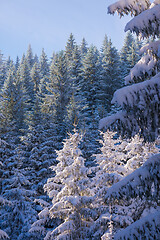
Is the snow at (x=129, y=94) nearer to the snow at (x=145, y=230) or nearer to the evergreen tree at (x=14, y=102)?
the snow at (x=145, y=230)

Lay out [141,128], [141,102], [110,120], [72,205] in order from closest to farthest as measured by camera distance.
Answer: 1. [141,102]
2. [141,128]
3. [110,120]
4. [72,205]

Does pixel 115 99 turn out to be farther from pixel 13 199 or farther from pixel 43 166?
pixel 43 166

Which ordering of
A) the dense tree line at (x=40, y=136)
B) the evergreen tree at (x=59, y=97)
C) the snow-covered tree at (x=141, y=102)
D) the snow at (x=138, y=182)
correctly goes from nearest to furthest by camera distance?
the snow at (x=138, y=182), the snow-covered tree at (x=141, y=102), the dense tree line at (x=40, y=136), the evergreen tree at (x=59, y=97)

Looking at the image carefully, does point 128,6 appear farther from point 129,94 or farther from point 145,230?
point 145,230

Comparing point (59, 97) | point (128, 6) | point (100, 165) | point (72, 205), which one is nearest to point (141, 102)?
point (128, 6)

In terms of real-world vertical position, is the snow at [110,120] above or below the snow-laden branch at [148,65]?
below

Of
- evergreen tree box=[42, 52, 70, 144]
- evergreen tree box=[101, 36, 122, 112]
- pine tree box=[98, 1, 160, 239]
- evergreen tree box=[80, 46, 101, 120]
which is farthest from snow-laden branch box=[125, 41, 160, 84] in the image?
evergreen tree box=[80, 46, 101, 120]

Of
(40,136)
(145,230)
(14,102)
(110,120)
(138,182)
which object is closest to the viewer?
(145,230)

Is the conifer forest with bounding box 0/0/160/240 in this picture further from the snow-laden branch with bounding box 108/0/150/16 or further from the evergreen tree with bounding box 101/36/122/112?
the evergreen tree with bounding box 101/36/122/112

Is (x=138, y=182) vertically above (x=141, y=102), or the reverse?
(x=141, y=102)

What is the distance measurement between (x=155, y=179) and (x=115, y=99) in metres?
1.65

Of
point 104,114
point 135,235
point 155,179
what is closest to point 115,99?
point 155,179

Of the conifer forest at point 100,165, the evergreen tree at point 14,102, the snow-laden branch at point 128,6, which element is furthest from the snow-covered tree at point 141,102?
the evergreen tree at point 14,102

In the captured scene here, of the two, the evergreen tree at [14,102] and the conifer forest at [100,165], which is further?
the evergreen tree at [14,102]
